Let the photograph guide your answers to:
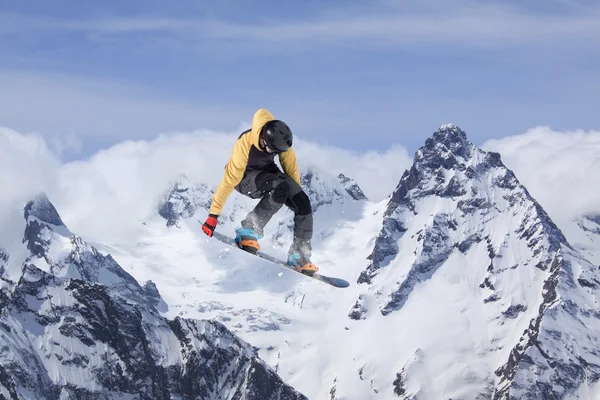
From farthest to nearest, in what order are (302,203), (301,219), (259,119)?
1. (301,219)
2. (302,203)
3. (259,119)

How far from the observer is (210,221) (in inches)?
1099

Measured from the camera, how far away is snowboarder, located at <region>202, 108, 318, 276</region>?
26.2 metres

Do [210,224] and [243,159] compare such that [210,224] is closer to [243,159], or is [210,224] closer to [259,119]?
[243,159]

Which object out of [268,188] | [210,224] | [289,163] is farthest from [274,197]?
[210,224]

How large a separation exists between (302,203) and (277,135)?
3252 mm

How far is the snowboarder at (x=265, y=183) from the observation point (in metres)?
26.2

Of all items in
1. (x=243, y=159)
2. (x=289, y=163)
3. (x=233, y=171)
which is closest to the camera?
(x=243, y=159)

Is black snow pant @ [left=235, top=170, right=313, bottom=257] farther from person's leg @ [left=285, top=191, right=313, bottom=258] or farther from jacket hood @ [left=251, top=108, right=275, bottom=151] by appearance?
jacket hood @ [left=251, top=108, right=275, bottom=151]

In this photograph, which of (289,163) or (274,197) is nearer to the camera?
(289,163)

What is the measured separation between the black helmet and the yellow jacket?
0.22 metres

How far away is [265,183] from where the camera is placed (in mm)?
28141

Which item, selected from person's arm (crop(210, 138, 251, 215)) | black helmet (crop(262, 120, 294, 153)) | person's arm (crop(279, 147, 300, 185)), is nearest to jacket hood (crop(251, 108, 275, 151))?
black helmet (crop(262, 120, 294, 153))

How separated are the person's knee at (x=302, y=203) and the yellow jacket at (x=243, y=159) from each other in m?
0.73

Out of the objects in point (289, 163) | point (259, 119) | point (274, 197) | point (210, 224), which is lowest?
point (210, 224)
